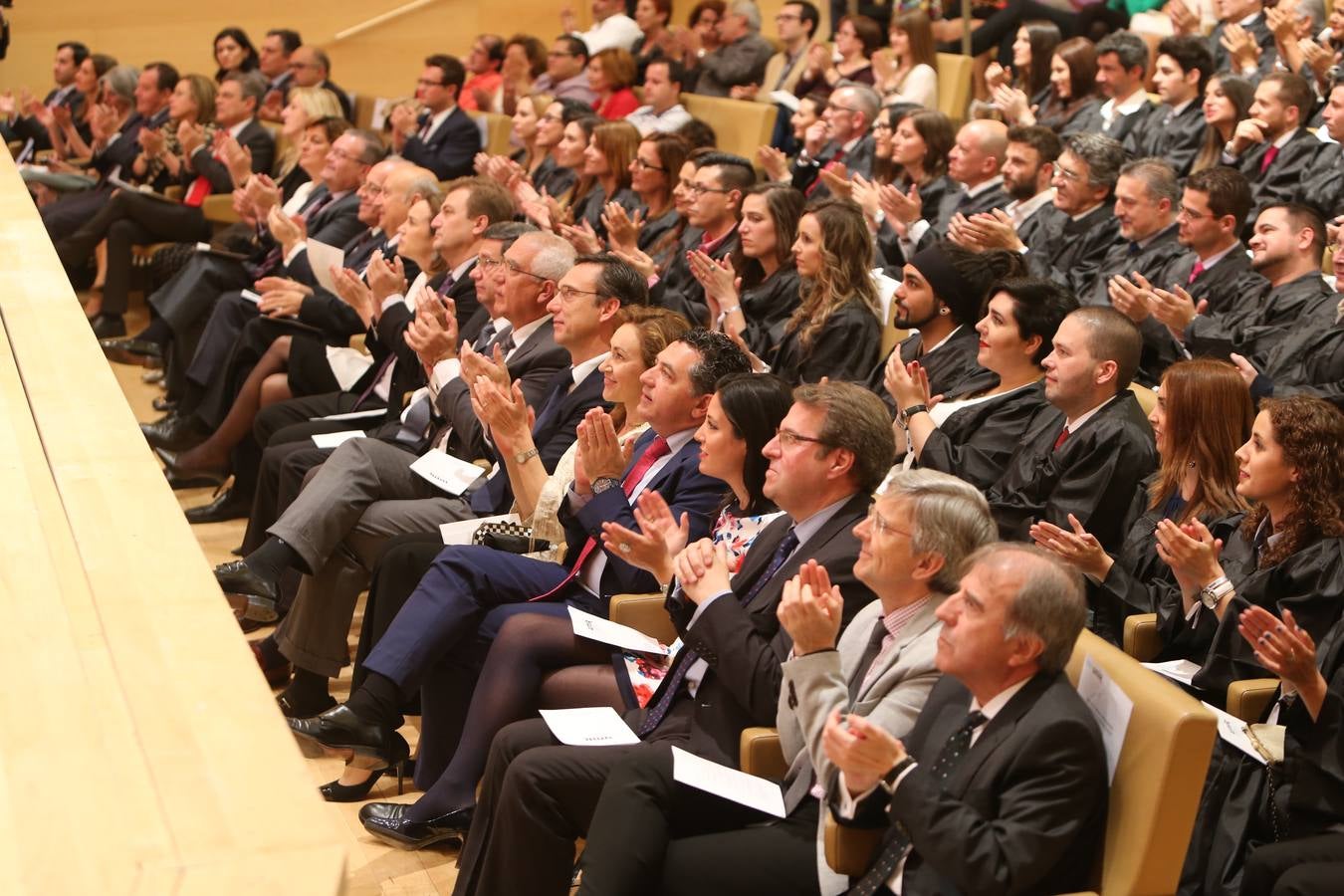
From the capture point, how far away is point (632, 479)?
338cm

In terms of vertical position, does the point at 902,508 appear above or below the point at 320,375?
above

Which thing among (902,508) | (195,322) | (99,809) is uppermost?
(99,809)

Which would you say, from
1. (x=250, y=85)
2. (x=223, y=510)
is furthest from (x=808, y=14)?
(x=223, y=510)

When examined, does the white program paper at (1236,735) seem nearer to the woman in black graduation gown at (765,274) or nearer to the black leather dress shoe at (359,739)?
the black leather dress shoe at (359,739)

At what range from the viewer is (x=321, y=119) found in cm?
680

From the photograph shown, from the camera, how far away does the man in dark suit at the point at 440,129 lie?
308 inches

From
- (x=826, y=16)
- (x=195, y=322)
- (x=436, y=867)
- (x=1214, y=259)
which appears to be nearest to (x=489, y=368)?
(x=436, y=867)

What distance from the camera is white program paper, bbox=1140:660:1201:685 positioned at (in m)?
2.89

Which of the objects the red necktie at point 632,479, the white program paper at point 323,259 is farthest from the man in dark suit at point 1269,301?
the white program paper at point 323,259

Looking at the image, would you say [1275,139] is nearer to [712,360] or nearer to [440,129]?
[712,360]

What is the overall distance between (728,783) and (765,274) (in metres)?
2.86

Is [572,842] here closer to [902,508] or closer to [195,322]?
[902,508]

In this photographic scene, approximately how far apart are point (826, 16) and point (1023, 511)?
6.67 m

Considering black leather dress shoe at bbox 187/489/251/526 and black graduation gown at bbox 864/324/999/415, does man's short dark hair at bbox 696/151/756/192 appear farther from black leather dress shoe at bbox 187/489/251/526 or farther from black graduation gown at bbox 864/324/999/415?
black leather dress shoe at bbox 187/489/251/526
